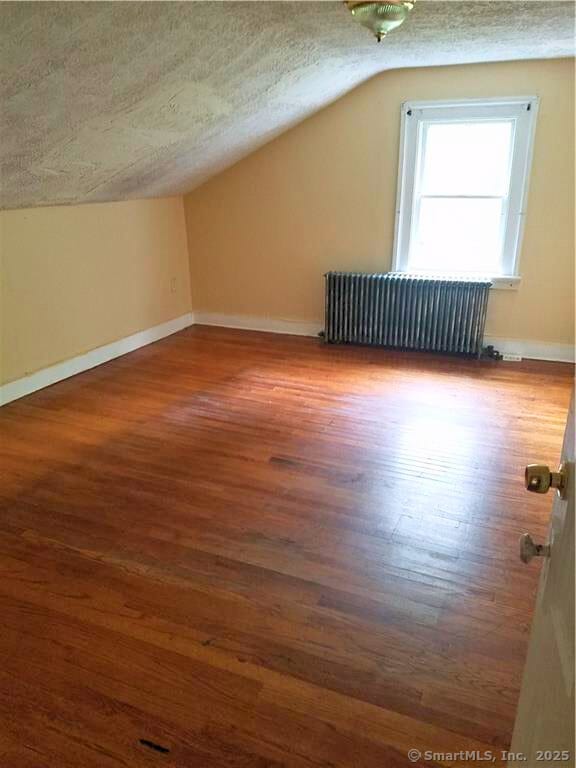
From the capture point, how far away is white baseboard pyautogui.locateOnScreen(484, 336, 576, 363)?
4430 mm

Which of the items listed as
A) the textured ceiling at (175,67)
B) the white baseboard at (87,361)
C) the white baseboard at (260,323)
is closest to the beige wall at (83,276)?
the white baseboard at (87,361)

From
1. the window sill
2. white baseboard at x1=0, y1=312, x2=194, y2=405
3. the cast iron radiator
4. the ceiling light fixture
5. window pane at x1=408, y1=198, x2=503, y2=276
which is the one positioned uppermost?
the ceiling light fixture

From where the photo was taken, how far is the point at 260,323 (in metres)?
5.34

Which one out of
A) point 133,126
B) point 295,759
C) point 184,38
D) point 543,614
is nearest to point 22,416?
point 133,126

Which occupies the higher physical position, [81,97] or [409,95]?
[409,95]

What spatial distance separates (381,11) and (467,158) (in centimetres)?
224

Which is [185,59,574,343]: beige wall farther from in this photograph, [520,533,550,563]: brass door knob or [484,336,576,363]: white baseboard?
[520,533,550,563]: brass door knob

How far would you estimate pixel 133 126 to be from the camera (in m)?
3.15

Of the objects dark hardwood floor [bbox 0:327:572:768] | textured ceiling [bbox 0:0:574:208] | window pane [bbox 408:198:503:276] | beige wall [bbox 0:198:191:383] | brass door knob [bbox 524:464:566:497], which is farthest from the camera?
window pane [bbox 408:198:503:276]

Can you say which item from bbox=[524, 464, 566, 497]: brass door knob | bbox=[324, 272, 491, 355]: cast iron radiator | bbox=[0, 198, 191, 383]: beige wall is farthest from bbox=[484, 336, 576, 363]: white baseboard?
bbox=[524, 464, 566, 497]: brass door knob

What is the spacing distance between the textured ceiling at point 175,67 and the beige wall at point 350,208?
250 millimetres

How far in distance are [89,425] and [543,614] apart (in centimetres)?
285

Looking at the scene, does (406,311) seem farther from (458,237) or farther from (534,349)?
(534,349)

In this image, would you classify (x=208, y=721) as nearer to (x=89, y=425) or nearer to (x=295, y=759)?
(x=295, y=759)
